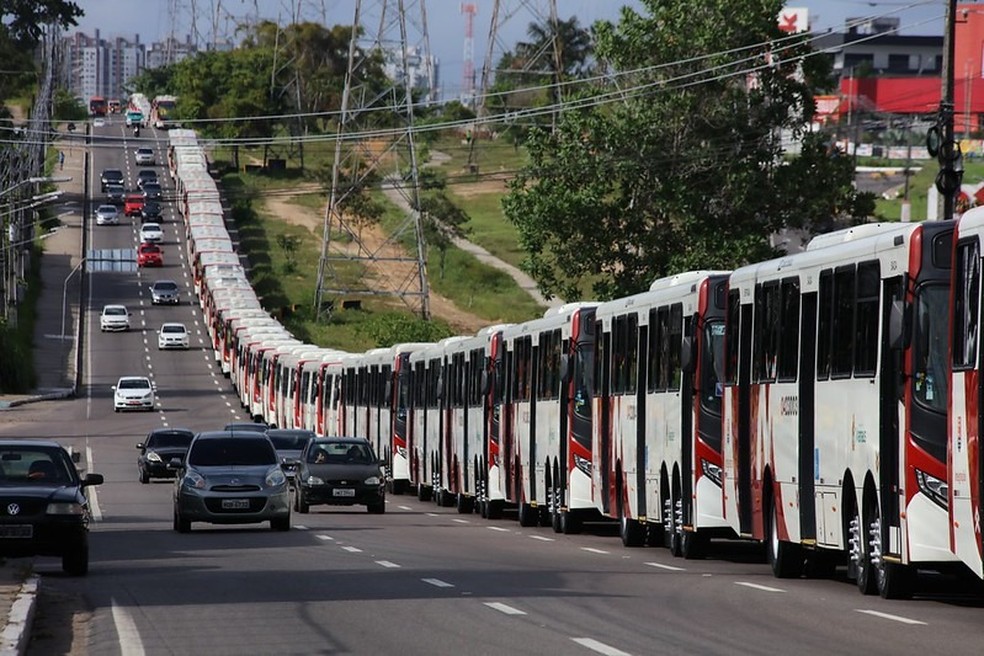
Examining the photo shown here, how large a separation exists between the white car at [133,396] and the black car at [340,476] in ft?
147

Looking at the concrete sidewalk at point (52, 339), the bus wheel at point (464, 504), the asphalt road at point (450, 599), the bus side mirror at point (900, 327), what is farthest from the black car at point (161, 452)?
the bus side mirror at point (900, 327)

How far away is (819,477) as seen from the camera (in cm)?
2112

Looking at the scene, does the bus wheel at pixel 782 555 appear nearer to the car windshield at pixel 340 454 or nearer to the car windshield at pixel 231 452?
the car windshield at pixel 231 452

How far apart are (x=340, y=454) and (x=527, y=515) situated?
22.3ft

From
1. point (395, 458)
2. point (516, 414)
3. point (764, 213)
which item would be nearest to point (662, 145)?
point (764, 213)

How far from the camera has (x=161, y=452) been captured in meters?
54.4

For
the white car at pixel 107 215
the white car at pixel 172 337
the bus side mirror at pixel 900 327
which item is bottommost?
the bus side mirror at pixel 900 327

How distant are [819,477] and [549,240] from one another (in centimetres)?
5355

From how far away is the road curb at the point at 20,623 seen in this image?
15.6 metres

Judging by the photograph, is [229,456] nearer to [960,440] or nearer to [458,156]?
[960,440]

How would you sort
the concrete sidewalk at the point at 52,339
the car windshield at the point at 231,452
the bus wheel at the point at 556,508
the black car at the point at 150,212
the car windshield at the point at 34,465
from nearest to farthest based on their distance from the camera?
the concrete sidewalk at the point at 52,339
the car windshield at the point at 34,465
the bus wheel at the point at 556,508
the car windshield at the point at 231,452
the black car at the point at 150,212

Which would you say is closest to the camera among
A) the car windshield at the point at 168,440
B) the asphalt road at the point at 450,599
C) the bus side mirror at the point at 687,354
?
the asphalt road at the point at 450,599

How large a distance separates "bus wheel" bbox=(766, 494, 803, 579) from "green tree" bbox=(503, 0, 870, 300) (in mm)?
48920

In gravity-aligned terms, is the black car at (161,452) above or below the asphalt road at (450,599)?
above
